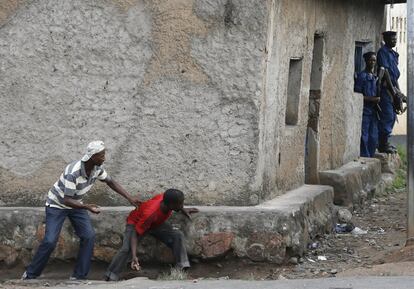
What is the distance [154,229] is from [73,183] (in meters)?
0.83

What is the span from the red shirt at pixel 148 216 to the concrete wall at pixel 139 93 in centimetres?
47

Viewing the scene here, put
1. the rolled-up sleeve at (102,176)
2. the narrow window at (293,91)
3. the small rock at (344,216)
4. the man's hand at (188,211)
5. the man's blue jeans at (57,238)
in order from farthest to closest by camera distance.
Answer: the small rock at (344,216) → the narrow window at (293,91) → the man's hand at (188,211) → the rolled-up sleeve at (102,176) → the man's blue jeans at (57,238)

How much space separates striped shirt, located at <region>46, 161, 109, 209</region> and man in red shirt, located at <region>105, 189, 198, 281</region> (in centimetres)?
43

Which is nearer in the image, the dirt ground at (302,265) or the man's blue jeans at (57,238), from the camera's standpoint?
the man's blue jeans at (57,238)

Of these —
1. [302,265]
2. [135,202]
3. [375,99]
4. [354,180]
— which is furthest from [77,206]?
Answer: [375,99]

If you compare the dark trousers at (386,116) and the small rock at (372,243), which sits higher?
the dark trousers at (386,116)

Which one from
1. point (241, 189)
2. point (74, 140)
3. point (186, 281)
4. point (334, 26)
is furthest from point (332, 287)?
point (334, 26)

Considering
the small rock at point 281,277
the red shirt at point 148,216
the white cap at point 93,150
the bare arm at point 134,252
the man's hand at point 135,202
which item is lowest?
the small rock at point 281,277

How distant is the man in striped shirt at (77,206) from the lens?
7963 mm

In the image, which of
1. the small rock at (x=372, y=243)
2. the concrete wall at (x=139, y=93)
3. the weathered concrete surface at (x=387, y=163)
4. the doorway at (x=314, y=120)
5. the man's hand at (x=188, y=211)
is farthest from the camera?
the weathered concrete surface at (x=387, y=163)

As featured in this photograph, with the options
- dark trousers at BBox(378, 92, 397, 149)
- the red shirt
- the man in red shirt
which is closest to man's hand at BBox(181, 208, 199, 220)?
the man in red shirt

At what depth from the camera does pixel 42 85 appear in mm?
8750

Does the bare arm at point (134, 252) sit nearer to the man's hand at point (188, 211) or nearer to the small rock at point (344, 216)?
the man's hand at point (188, 211)

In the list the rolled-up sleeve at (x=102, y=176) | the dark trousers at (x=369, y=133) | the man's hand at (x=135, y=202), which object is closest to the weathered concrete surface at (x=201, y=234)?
the man's hand at (x=135, y=202)
